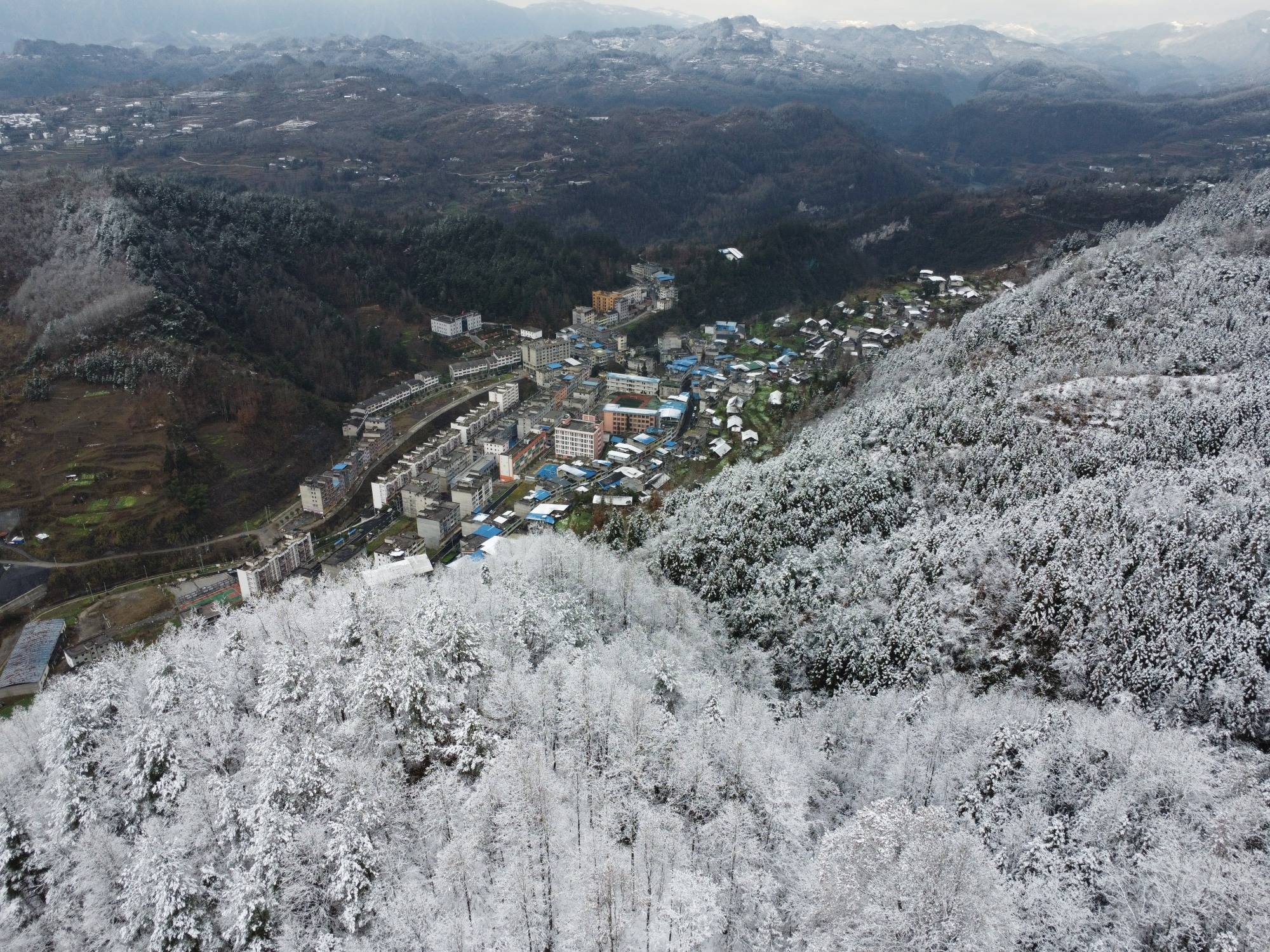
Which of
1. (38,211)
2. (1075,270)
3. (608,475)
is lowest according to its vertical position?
(608,475)

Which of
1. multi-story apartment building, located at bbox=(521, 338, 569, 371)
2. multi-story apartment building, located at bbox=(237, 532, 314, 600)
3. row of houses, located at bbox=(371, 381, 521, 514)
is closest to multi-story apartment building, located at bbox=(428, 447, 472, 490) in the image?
row of houses, located at bbox=(371, 381, 521, 514)

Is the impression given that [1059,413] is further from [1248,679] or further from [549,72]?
[549,72]

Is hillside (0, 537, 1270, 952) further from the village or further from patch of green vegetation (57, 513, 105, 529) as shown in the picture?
patch of green vegetation (57, 513, 105, 529)

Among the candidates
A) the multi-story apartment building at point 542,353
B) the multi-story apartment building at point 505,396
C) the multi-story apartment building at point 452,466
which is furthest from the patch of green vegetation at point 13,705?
the multi-story apartment building at point 542,353

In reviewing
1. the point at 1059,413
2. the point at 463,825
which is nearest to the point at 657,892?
the point at 463,825

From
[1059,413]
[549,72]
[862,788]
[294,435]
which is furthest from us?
[549,72]

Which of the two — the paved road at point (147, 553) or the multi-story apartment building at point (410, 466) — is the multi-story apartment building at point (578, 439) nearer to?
the multi-story apartment building at point (410, 466)
